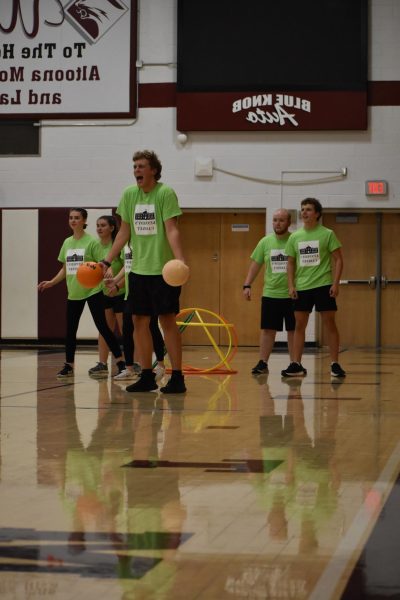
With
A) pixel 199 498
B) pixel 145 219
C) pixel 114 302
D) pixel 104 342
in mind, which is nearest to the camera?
pixel 199 498

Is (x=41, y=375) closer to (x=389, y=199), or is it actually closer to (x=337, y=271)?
(x=337, y=271)

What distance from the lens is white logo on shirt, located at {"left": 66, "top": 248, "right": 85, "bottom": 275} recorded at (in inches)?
463

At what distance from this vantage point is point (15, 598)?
10.2 ft

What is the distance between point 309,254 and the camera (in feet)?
38.3

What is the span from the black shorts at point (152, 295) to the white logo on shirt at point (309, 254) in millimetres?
2844

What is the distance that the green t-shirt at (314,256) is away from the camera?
458 inches

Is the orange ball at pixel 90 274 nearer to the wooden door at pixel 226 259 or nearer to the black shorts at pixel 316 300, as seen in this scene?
the black shorts at pixel 316 300

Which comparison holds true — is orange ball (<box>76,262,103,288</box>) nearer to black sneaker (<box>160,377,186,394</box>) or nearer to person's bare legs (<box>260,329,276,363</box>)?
black sneaker (<box>160,377,186,394</box>)

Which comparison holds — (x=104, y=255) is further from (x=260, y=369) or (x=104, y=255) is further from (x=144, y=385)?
(x=144, y=385)

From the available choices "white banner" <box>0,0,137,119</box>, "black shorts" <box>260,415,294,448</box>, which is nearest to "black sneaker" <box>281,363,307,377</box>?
"black shorts" <box>260,415,294,448</box>

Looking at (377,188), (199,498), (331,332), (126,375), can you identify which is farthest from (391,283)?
(199,498)

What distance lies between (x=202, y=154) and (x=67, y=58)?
9.74 ft

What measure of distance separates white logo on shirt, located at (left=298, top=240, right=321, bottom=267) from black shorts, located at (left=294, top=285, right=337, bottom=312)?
0.92ft

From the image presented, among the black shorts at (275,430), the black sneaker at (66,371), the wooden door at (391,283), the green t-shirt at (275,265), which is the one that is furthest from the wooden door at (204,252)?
the black shorts at (275,430)
